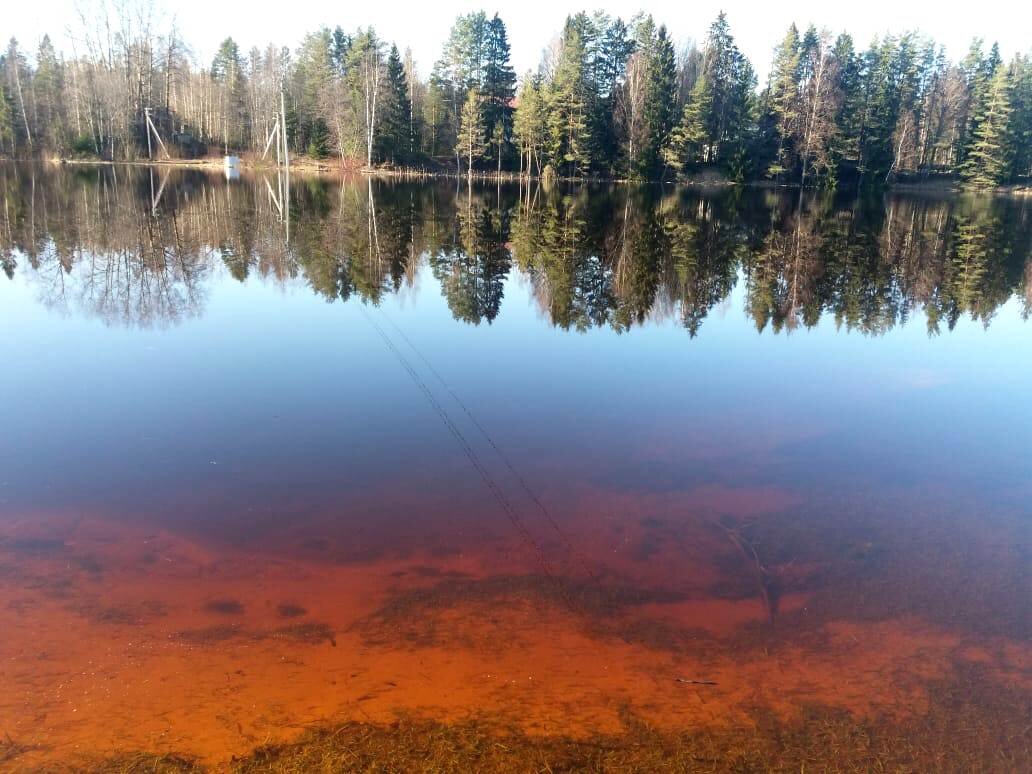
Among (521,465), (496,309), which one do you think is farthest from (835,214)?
(521,465)

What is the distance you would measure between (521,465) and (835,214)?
3007 cm

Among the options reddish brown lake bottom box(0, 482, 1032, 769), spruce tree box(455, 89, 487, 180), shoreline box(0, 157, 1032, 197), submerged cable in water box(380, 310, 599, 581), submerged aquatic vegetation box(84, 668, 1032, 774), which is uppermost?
spruce tree box(455, 89, 487, 180)

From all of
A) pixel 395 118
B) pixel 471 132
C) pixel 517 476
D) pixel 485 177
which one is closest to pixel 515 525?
pixel 517 476

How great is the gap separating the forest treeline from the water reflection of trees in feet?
69.9

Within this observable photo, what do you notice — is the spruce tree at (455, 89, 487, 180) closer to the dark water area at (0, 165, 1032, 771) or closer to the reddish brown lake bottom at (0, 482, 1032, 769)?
the dark water area at (0, 165, 1032, 771)

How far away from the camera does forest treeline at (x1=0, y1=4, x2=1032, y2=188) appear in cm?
5031

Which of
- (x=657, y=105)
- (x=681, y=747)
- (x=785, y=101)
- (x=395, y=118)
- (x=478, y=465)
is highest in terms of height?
(x=785, y=101)

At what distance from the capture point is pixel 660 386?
8609 millimetres

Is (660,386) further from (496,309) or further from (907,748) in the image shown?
(907,748)

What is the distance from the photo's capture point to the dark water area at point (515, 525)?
3.64 m

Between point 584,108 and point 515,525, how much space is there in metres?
48.9

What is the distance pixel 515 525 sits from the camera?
5336 mm

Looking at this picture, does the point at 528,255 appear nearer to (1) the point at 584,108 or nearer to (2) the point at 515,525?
(2) the point at 515,525

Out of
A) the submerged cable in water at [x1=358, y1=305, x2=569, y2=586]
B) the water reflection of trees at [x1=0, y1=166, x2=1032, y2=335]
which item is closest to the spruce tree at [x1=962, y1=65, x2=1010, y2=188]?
the water reflection of trees at [x1=0, y1=166, x2=1032, y2=335]
